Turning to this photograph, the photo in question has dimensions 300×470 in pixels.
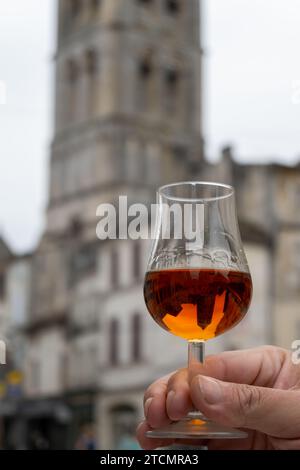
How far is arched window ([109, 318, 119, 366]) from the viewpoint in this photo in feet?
57.7

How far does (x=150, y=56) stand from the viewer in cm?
2333

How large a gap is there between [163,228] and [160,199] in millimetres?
36

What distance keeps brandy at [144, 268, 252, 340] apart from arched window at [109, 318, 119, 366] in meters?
16.7

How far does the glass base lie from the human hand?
1 cm

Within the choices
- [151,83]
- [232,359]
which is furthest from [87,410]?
[232,359]

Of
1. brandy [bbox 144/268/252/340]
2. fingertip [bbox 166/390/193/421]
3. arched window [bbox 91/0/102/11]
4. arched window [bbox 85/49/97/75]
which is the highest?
arched window [bbox 91/0/102/11]

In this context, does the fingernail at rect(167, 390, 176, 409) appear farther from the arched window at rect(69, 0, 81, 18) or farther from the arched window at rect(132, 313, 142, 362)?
the arched window at rect(69, 0, 81, 18)

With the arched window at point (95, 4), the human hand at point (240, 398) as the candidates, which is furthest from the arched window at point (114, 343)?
the human hand at point (240, 398)

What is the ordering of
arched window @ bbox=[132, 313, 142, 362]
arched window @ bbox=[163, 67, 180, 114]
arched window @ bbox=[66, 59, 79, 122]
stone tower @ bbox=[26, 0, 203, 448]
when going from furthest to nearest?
arched window @ bbox=[163, 67, 180, 114] → arched window @ bbox=[66, 59, 79, 122] → stone tower @ bbox=[26, 0, 203, 448] → arched window @ bbox=[132, 313, 142, 362]

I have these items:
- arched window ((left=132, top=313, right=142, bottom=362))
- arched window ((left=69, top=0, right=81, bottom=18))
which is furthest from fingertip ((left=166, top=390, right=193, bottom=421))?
arched window ((left=69, top=0, right=81, bottom=18))

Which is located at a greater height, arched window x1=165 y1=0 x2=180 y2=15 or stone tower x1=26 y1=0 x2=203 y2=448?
arched window x1=165 y1=0 x2=180 y2=15

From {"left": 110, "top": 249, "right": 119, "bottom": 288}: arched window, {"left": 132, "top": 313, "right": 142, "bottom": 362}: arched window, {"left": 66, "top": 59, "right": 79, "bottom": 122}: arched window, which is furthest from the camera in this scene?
{"left": 66, "top": 59, "right": 79, "bottom": 122}: arched window

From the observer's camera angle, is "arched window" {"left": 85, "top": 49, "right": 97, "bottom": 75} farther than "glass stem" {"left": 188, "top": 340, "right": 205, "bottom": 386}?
Yes

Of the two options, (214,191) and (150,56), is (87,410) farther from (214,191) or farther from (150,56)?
(214,191)
